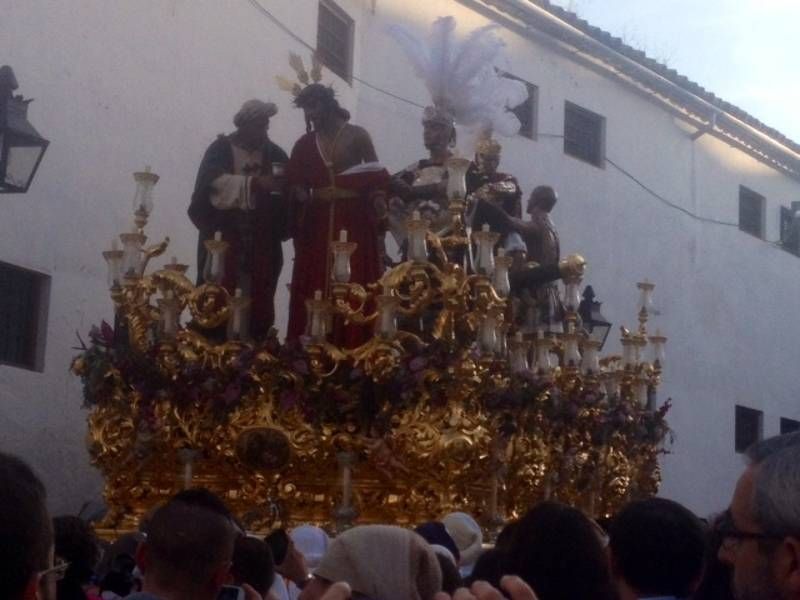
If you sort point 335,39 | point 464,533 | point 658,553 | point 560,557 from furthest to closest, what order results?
point 335,39 → point 464,533 → point 658,553 → point 560,557

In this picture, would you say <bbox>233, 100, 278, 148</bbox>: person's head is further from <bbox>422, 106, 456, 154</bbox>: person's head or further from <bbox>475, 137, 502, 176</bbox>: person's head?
<bbox>475, 137, 502, 176</bbox>: person's head

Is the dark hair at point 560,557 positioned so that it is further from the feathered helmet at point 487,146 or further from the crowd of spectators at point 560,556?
the feathered helmet at point 487,146

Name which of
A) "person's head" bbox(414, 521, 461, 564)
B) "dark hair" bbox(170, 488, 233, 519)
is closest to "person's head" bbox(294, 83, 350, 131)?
"person's head" bbox(414, 521, 461, 564)

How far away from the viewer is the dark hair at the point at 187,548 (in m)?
3.58

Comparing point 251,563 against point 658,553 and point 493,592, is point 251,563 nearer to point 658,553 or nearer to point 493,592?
point 658,553

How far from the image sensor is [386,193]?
985 cm

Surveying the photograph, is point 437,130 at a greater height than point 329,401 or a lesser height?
greater

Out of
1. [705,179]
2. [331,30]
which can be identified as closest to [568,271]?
[331,30]

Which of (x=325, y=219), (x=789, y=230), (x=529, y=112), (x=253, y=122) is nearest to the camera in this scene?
(x=325, y=219)

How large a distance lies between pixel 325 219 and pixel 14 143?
8.99 feet

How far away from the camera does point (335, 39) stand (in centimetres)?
1475

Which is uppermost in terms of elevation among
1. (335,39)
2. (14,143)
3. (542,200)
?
(335,39)

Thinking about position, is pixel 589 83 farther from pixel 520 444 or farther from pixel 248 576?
pixel 248 576

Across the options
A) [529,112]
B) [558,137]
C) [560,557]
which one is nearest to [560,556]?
[560,557]
